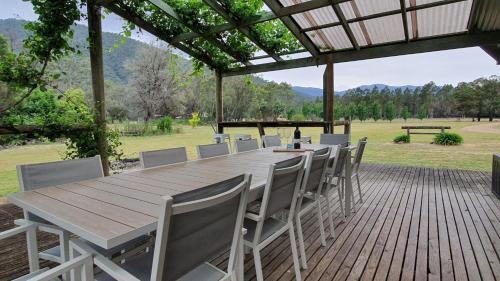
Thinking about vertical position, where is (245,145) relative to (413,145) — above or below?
above

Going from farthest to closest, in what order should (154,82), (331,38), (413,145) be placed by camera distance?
(154,82)
(413,145)
(331,38)

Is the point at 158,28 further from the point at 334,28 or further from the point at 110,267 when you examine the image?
the point at 110,267

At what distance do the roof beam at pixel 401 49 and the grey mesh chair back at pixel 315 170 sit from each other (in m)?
3.88

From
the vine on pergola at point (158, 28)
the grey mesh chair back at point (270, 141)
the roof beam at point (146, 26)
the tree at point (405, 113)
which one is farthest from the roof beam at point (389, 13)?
the tree at point (405, 113)

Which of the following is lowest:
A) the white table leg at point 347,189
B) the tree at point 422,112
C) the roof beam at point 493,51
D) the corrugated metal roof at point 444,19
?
the white table leg at point 347,189

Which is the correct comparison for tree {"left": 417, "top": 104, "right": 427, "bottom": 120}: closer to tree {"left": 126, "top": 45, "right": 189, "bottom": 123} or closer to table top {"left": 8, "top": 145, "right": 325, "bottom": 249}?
table top {"left": 8, "top": 145, "right": 325, "bottom": 249}

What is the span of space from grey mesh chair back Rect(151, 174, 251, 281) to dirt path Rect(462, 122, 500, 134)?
8321 millimetres

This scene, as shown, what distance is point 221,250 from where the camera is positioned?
1238 millimetres

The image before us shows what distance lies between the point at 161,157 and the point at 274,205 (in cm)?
127

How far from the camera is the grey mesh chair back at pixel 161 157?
7.66 feet

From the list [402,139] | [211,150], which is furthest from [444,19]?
[402,139]

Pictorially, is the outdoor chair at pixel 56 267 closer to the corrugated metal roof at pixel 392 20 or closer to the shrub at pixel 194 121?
the corrugated metal roof at pixel 392 20

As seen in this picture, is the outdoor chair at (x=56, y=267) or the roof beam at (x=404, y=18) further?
the roof beam at (x=404, y=18)

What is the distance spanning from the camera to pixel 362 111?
8711mm
